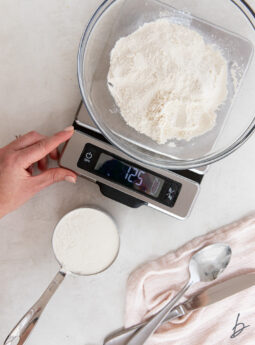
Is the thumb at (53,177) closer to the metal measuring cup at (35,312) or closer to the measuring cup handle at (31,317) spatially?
the metal measuring cup at (35,312)

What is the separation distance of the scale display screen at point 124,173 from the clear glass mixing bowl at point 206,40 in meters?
0.05

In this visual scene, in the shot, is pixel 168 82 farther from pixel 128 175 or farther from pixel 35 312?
pixel 35 312

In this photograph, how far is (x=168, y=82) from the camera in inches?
22.2

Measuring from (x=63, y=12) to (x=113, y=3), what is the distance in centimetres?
14

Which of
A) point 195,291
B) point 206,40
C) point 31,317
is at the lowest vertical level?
point 31,317

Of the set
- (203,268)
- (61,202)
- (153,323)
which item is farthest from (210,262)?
(61,202)

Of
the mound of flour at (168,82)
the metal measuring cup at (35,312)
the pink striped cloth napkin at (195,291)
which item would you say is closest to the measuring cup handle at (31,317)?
the metal measuring cup at (35,312)

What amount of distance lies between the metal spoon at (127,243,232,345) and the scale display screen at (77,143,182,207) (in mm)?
143

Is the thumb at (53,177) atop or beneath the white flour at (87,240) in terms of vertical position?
atop

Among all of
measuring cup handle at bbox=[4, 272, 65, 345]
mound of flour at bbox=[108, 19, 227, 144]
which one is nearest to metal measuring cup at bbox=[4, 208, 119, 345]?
measuring cup handle at bbox=[4, 272, 65, 345]

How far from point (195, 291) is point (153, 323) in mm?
110

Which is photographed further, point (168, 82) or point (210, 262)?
point (210, 262)

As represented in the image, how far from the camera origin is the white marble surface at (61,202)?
2.39ft

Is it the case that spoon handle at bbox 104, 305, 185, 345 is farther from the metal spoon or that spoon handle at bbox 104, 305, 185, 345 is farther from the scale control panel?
the scale control panel
